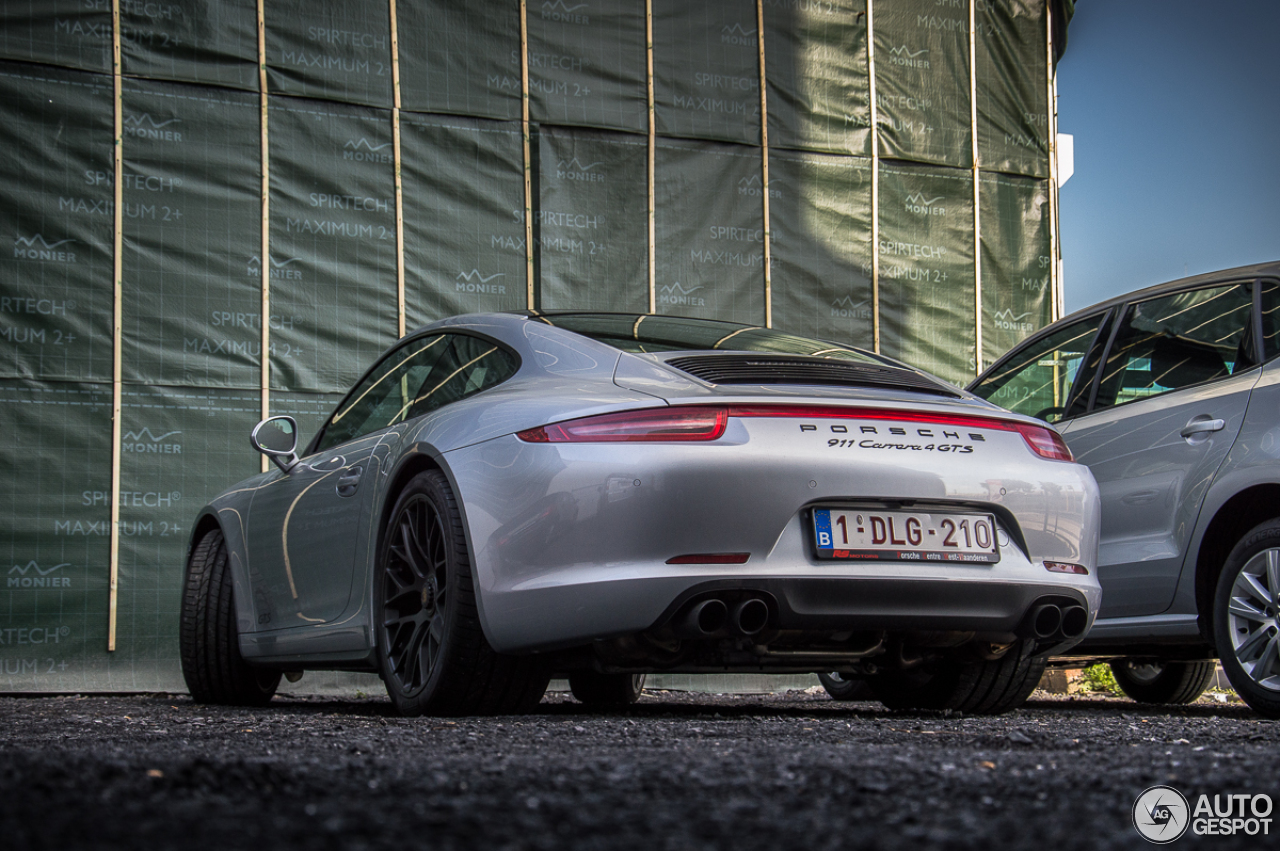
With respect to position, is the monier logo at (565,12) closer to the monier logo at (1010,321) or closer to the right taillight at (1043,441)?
the monier logo at (1010,321)

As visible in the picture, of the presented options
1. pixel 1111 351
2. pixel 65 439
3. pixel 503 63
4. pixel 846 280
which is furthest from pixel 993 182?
pixel 65 439

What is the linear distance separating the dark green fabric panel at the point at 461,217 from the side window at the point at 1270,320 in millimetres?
5233

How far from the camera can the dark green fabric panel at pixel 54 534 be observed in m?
7.34

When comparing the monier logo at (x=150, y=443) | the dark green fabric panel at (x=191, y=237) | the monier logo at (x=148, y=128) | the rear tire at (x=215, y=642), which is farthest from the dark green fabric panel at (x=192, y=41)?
the rear tire at (x=215, y=642)

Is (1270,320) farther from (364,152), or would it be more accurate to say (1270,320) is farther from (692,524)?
(364,152)

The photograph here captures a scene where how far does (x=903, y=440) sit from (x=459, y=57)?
6486mm

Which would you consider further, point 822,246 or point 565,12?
point 822,246

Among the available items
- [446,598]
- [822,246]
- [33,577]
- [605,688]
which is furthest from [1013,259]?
[446,598]

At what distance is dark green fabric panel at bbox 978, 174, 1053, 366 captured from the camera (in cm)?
1030

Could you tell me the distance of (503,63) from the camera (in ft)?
29.5

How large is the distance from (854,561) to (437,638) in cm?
122

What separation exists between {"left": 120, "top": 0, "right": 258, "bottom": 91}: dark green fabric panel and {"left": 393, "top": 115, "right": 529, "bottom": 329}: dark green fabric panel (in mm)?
1165

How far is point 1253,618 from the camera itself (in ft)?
14.2

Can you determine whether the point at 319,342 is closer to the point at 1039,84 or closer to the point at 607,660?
the point at 607,660
